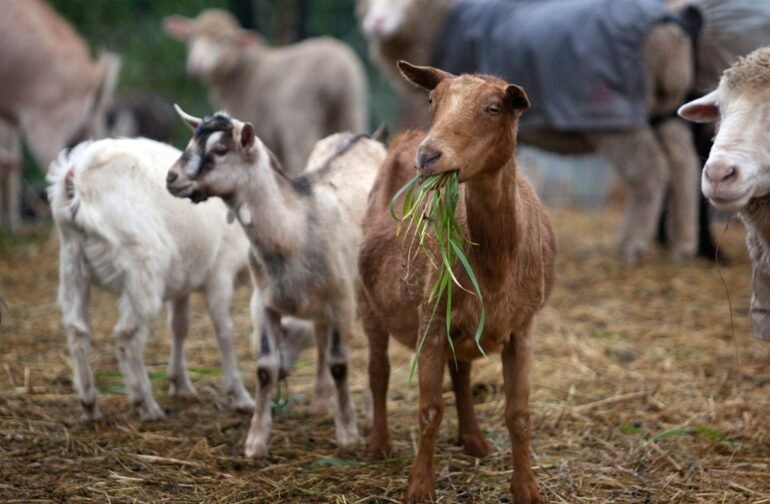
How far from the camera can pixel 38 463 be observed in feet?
13.7

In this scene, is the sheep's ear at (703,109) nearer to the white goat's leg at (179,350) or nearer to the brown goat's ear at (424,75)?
the brown goat's ear at (424,75)

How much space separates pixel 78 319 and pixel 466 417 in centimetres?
189

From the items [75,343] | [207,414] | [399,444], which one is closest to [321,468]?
[399,444]

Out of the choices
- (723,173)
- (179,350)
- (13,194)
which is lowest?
(13,194)

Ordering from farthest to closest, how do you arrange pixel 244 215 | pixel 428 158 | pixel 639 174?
pixel 639 174
pixel 244 215
pixel 428 158

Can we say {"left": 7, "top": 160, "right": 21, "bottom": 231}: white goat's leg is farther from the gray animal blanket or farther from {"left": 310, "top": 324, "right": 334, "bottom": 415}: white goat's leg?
{"left": 310, "top": 324, "right": 334, "bottom": 415}: white goat's leg

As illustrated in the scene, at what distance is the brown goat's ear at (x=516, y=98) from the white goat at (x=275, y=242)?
4.75ft

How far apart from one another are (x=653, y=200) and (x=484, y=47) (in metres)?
2.06

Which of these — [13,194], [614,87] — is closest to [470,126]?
[614,87]

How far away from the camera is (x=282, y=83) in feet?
36.7

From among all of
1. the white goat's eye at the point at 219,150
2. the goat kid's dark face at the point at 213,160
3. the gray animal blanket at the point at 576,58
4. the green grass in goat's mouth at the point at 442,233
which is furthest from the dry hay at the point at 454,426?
the gray animal blanket at the point at 576,58

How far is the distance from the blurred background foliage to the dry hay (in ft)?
21.9

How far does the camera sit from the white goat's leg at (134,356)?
15.4ft

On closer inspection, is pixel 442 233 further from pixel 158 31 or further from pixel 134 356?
pixel 158 31
